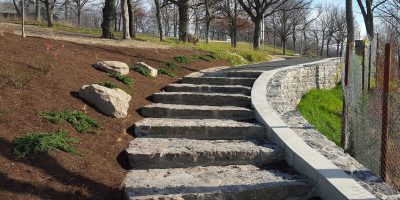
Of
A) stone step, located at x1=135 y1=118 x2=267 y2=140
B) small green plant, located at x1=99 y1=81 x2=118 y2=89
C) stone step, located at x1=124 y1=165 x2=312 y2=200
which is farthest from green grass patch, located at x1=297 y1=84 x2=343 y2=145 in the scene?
stone step, located at x1=124 y1=165 x2=312 y2=200

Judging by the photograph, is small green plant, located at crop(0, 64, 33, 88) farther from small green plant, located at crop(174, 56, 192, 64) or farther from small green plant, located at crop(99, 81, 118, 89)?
small green plant, located at crop(174, 56, 192, 64)

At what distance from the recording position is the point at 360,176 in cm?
375

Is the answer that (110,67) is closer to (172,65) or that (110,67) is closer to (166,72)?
(166,72)

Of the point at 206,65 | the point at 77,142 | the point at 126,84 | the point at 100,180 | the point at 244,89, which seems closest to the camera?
the point at 100,180

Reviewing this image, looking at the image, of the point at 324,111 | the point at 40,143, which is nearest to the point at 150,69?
the point at 40,143

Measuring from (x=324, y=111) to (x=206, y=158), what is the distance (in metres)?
7.10

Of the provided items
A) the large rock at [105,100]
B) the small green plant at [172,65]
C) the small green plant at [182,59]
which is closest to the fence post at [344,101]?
the large rock at [105,100]

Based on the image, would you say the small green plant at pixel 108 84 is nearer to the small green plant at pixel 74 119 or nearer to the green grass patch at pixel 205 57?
the small green plant at pixel 74 119

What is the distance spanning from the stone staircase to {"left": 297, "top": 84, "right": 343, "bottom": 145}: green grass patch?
364 cm

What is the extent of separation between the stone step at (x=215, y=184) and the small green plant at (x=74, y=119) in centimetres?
93

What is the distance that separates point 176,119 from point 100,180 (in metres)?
2.24

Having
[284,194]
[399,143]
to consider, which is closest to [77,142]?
[284,194]

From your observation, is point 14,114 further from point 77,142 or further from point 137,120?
point 137,120

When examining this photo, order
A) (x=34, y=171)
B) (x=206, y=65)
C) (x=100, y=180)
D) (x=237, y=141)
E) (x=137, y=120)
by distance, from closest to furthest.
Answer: (x=34, y=171), (x=100, y=180), (x=237, y=141), (x=137, y=120), (x=206, y=65)
